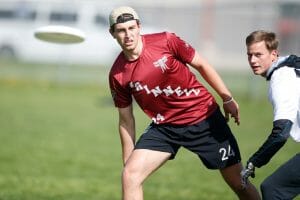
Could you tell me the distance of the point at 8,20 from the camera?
1199 inches

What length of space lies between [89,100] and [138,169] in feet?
48.9

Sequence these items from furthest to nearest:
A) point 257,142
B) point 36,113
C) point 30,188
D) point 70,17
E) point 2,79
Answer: point 70,17 < point 2,79 < point 36,113 < point 257,142 < point 30,188

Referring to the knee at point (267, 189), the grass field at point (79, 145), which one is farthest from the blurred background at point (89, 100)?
the knee at point (267, 189)

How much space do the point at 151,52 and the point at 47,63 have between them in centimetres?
1914

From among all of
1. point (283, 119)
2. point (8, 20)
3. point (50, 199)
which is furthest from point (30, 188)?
point (8, 20)

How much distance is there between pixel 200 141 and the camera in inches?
275

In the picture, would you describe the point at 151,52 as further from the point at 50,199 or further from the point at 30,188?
the point at 30,188

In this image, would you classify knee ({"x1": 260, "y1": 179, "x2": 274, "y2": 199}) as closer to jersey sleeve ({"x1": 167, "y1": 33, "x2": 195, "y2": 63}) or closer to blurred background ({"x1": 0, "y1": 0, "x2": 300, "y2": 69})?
jersey sleeve ({"x1": 167, "y1": 33, "x2": 195, "y2": 63})

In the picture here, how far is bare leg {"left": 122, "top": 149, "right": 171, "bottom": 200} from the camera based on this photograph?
6.62m

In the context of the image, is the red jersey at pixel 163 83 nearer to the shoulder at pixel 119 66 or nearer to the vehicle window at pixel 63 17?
the shoulder at pixel 119 66

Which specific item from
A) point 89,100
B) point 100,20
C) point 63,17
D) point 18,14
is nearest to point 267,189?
point 89,100

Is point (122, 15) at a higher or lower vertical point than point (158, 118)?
higher

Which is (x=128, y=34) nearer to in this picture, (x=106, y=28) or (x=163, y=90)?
(x=163, y=90)

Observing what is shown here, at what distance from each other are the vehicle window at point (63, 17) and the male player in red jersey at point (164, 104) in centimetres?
2175
